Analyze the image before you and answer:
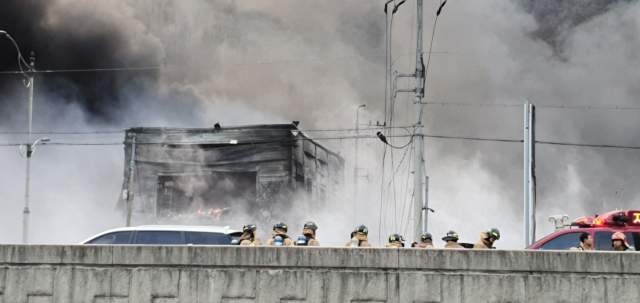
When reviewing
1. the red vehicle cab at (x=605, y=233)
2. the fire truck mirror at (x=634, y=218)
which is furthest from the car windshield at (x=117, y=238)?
the fire truck mirror at (x=634, y=218)

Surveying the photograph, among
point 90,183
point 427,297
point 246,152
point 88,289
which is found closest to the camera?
point 427,297

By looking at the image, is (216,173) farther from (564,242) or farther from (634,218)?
(634,218)

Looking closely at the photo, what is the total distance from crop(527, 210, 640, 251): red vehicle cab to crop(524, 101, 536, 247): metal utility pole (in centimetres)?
416

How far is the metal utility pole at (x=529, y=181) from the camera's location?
49.8 feet

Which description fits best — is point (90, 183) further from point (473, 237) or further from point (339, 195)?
point (473, 237)

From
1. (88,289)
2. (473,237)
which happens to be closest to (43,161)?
(473,237)

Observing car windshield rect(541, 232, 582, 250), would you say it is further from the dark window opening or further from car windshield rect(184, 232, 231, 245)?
the dark window opening

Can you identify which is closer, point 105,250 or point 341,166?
point 105,250

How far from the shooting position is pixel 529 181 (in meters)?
15.4

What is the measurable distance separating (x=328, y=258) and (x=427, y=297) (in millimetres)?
1326

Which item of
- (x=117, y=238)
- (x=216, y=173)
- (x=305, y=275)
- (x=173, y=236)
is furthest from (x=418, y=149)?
(x=216, y=173)

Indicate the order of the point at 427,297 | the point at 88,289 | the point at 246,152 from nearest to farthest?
the point at 427,297
the point at 88,289
the point at 246,152

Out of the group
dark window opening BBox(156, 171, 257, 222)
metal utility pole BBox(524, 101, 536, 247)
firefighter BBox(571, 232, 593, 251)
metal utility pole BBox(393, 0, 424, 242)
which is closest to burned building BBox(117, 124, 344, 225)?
dark window opening BBox(156, 171, 257, 222)

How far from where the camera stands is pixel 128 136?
34688 mm
